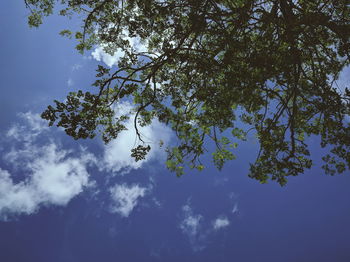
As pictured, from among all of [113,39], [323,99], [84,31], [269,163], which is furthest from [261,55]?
[84,31]

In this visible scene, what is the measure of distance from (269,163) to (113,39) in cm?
707

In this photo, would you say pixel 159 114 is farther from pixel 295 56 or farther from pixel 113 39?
pixel 295 56

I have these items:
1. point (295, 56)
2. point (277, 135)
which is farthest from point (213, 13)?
point (277, 135)

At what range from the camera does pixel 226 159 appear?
32.8 feet

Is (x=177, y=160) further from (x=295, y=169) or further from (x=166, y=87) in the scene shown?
(x=295, y=169)

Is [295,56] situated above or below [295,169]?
above

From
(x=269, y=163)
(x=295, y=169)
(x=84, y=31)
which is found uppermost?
(x=84, y=31)

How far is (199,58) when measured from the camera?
7.65 m

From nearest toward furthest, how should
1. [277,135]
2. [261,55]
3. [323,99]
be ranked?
[261,55] < [323,99] < [277,135]

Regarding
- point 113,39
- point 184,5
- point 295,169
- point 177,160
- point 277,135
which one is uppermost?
point 113,39

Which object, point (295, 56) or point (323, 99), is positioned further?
point (323, 99)

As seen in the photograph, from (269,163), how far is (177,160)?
332 centimetres

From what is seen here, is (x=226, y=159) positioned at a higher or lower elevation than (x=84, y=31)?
lower

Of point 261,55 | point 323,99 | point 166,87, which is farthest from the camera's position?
point 166,87
